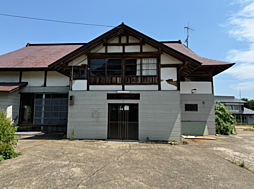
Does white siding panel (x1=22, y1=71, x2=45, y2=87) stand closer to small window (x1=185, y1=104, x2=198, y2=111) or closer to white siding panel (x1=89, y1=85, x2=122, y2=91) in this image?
white siding panel (x1=89, y1=85, x2=122, y2=91)

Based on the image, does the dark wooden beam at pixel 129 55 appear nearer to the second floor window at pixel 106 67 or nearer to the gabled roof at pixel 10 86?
the second floor window at pixel 106 67

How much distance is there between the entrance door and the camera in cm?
891

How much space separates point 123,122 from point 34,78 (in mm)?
7915

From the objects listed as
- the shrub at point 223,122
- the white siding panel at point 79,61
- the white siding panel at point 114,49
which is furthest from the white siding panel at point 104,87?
the shrub at point 223,122

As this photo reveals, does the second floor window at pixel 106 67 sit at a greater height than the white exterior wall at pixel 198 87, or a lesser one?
greater

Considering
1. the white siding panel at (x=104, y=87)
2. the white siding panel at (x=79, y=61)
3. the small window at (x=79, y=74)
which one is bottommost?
the white siding panel at (x=104, y=87)

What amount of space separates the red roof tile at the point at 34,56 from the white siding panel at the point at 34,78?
25.3 inches

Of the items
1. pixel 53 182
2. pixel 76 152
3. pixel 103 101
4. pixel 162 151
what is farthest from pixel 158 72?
pixel 53 182

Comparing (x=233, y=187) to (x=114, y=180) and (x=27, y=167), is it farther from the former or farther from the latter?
(x=27, y=167)

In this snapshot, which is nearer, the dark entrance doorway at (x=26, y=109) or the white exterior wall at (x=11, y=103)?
the white exterior wall at (x=11, y=103)

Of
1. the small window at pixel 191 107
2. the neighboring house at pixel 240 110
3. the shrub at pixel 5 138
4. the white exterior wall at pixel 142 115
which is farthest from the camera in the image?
the neighboring house at pixel 240 110

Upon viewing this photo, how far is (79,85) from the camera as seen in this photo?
366 inches

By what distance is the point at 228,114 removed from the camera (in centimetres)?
1241

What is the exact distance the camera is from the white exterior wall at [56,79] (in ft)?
38.5
